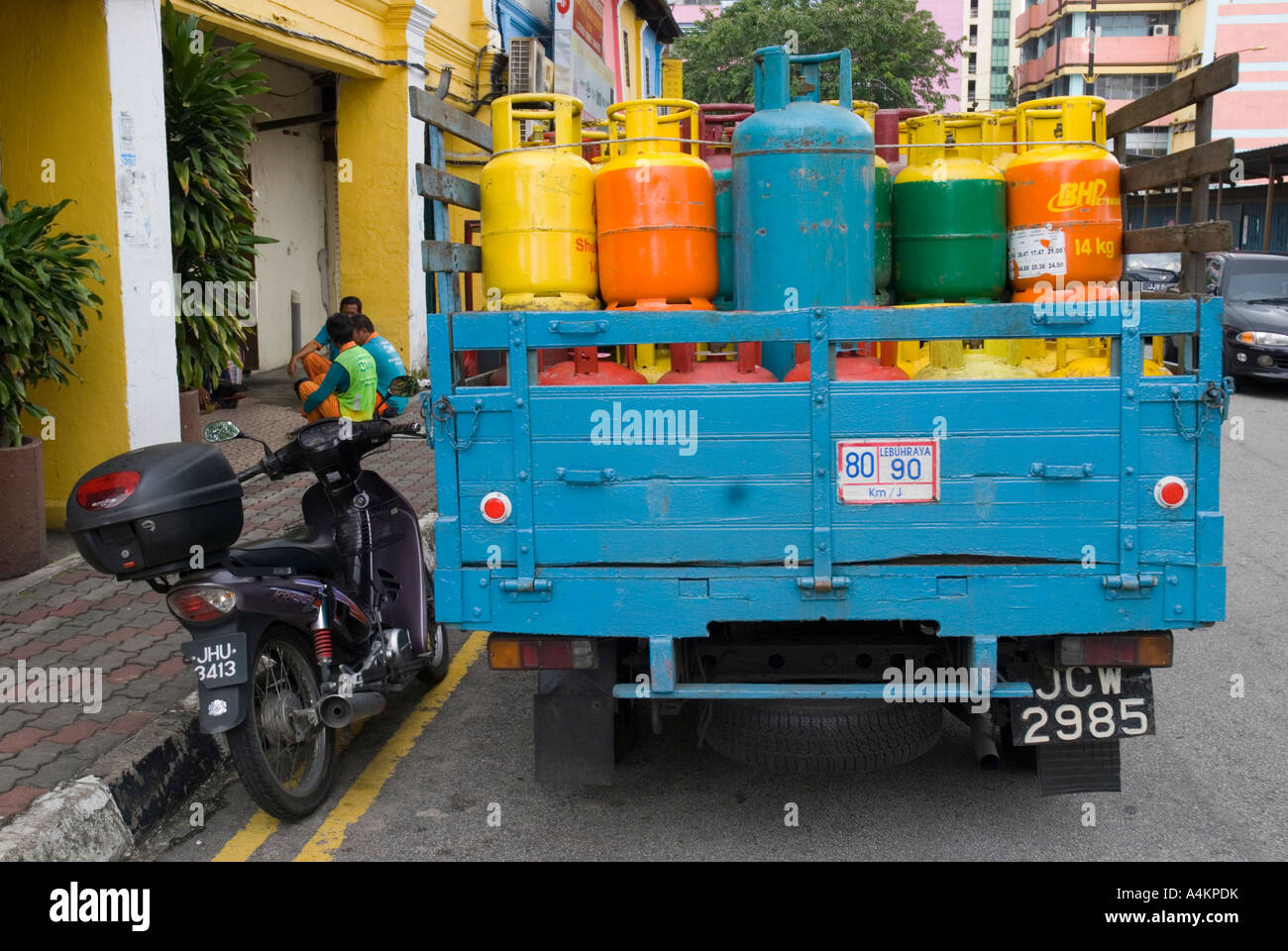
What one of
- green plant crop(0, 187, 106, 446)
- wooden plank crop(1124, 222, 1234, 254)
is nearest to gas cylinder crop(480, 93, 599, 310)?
wooden plank crop(1124, 222, 1234, 254)

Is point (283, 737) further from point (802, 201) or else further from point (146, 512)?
point (802, 201)

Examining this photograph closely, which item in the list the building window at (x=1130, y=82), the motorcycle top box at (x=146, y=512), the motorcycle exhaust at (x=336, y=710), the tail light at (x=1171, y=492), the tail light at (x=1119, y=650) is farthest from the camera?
the building window at (x=1130, y=82)

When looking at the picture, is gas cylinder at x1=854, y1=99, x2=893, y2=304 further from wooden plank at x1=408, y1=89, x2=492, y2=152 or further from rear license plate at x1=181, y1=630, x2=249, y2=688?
rear license plate at x1=181, y1=630, x2=249, y2=688

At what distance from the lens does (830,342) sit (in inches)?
138

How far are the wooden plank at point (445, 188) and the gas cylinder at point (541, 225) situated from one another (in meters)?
0.10

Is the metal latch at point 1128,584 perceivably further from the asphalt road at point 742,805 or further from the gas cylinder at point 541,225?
the gas cylinder at point 541,225

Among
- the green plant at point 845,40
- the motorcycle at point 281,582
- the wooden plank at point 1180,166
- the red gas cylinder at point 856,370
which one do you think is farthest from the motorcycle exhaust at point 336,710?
the green plant at point 845,40

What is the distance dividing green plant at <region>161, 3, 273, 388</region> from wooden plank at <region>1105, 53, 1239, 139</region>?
5801 mm

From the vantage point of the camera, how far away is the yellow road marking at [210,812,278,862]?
3859 mm

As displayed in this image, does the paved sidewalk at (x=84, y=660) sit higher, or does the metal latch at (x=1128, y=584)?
the metal latch at (x=1128, y=584)

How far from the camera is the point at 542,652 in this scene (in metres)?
3.75

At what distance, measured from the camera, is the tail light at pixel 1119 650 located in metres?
3.59

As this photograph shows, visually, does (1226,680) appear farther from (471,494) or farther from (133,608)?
(133,608)
